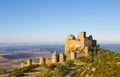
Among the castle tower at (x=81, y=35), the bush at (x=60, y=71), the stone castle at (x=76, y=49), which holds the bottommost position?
the bush at (x=60, y=71)

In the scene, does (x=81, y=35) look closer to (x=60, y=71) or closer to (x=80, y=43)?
(x=80, y=43)

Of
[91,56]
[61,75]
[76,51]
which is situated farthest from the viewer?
[76,51]

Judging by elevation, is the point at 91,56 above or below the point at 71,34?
below

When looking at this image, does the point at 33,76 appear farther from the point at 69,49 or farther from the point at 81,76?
the point at 69,49

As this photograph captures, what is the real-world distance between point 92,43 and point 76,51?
6338mm

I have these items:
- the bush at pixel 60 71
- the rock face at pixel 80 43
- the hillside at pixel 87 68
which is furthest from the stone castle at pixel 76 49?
the bush at pixel 60 71

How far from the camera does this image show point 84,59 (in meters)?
91.4

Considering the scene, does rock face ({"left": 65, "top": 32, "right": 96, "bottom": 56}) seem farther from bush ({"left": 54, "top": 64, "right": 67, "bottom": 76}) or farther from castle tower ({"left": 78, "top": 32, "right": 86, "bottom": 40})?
bush ({"left": 54, "top": 64, "right": 67, "bottom": 76})

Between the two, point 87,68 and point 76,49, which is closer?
point 87,68

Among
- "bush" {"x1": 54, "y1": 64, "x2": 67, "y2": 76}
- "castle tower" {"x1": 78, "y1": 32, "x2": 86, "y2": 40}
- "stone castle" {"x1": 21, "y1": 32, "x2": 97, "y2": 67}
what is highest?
"castle tower" {"x1": 78, "y1": 32, "x2": 86, "y2": 40}

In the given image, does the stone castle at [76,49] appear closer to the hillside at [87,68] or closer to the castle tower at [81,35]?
the castle tower at [81,35]

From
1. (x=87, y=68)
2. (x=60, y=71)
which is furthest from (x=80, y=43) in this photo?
(x=87, y=68)

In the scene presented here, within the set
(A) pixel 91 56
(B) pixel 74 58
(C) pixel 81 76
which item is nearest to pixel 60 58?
(B) pixel 74 58

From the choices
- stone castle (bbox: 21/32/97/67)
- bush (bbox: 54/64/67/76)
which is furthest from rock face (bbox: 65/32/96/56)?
bush (bbox: 54/64/67/76)
